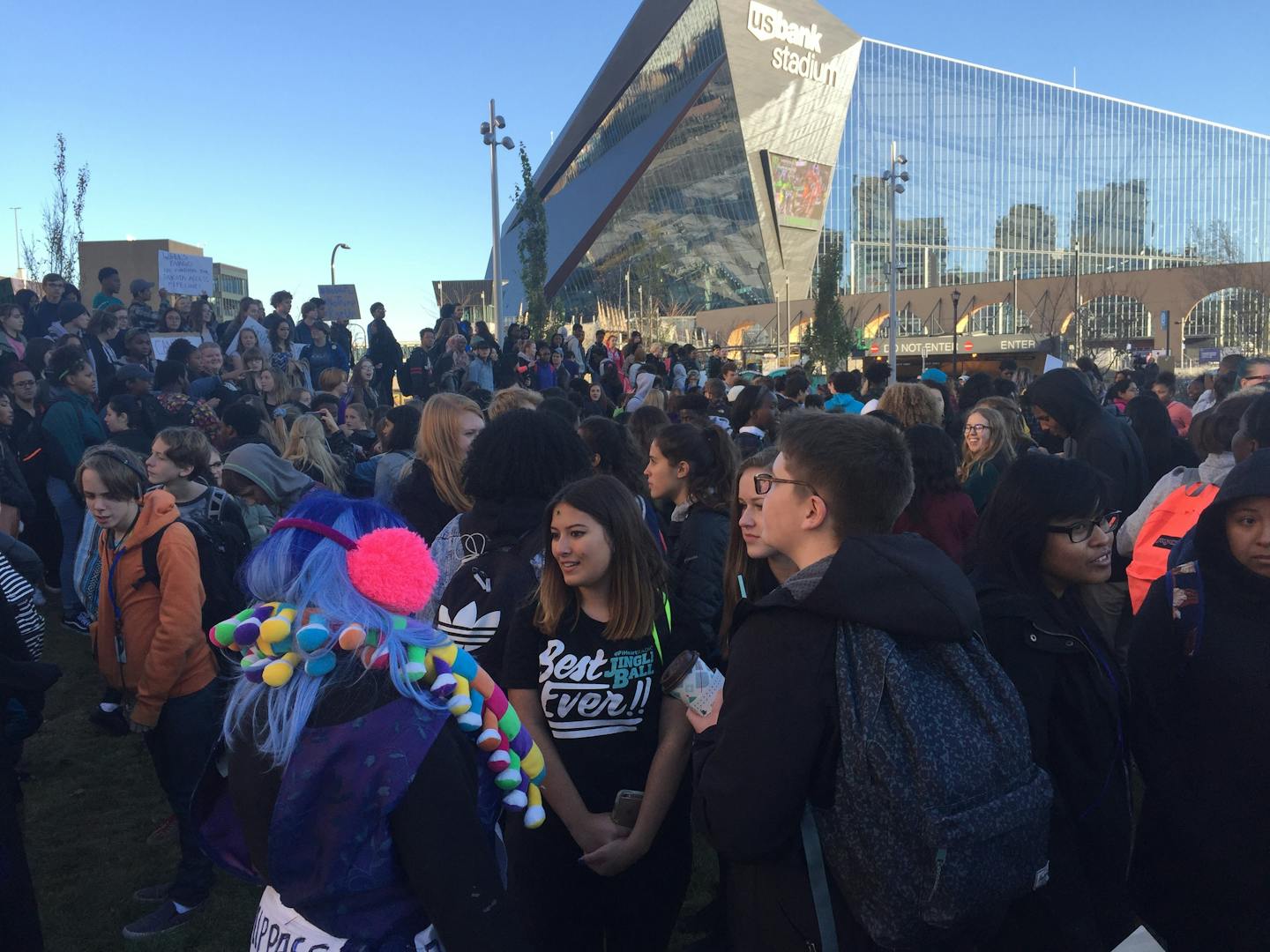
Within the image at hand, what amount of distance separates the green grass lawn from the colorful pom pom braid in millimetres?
2514

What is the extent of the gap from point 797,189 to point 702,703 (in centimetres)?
7255

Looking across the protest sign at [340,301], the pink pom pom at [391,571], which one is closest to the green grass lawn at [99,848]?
the pink pom pom at [391,571]

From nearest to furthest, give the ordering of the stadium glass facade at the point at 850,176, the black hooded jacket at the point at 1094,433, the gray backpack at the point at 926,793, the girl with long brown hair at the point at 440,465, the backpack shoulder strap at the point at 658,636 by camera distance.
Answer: the gray backpack at the point at 926,793, the backpack shoulder strap at the point at 658,636, the girl with long brown hair at the point at 440,465, the black hooded jacket at the point at 1094,433, the stadium glass facade at the point at 850,176

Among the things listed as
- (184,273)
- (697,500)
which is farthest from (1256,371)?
(184,273)

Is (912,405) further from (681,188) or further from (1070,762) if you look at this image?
(681,188)

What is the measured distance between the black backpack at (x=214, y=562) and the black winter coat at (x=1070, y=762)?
2.88 metres

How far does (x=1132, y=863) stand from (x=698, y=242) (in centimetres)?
7105

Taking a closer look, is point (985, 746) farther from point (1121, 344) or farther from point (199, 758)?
point (1121, 344)

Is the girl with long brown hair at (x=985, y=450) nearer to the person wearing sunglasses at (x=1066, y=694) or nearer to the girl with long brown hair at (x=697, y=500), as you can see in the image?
the girl with long brown hair at (x=697, y=500)

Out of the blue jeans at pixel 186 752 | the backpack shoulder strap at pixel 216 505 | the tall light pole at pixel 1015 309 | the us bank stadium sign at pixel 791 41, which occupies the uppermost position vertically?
the us bank stadium sign at pixel 791 41

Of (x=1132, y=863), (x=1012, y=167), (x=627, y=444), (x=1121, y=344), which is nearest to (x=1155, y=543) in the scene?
(x=1132, y=863)

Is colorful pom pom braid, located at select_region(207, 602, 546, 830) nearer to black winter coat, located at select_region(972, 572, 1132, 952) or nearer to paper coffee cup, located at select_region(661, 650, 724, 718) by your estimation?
paper coffee cup, located at select_region(661, 650, 724, 718)

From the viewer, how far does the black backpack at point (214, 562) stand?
388 cm

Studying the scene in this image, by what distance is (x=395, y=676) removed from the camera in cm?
172
